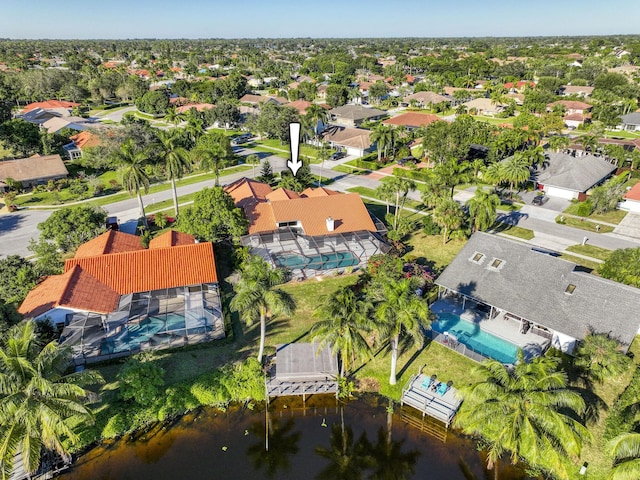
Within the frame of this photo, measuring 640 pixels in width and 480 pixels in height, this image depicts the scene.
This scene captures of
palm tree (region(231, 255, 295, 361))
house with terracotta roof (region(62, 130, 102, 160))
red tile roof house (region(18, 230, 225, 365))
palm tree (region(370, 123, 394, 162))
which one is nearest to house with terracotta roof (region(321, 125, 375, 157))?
palm tree (region(370, 123, 394, 162))

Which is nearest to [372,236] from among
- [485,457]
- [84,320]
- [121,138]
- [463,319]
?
[463,319]

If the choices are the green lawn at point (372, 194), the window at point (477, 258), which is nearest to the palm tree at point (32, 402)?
the window at point (477, 258)

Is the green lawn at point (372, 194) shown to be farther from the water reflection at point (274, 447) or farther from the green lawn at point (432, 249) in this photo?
the water reflection at point (274, 447)

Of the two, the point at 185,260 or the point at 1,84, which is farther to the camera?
the point at 1,84

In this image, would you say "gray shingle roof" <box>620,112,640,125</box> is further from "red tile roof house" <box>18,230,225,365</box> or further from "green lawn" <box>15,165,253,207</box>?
"red tile roof house" <box>18,230,225,365</box>

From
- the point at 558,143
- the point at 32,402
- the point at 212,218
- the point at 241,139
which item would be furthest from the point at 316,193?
the point at 558,143

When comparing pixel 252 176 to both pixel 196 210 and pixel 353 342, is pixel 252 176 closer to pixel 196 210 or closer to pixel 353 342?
pixel 196 210
